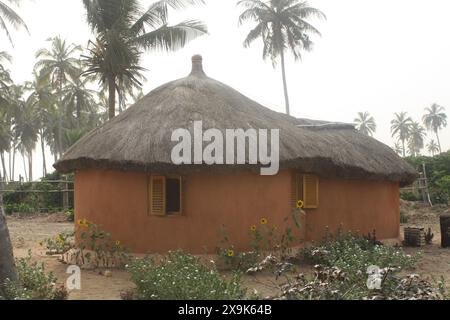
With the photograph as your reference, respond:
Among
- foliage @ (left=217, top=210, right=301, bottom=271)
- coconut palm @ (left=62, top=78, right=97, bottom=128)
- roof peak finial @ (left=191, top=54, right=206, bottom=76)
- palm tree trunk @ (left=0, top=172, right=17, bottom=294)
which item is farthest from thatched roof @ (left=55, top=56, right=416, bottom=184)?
coconut palm @ (left=62, top=78, right=97, bottom=128)

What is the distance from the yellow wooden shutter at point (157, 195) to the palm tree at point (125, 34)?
7.77m

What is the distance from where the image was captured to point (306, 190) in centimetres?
1103

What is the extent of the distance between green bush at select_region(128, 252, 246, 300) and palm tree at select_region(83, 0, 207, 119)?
34.4ft

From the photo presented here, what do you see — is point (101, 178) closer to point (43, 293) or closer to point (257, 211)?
point (257, 211)

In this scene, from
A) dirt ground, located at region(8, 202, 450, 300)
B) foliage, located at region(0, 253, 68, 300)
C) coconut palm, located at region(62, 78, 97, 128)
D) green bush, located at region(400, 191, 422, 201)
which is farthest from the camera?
coconut palm, located at region(62, 78, 97, 128)

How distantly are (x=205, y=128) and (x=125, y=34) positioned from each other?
8527 mm

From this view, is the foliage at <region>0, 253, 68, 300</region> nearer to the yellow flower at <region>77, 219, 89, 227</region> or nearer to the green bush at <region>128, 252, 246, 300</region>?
the green bush at <region>128, 252, 246, 300</region>

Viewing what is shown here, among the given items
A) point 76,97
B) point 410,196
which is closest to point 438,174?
point 410,196

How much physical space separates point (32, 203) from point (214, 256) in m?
15.4

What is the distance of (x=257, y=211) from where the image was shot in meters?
9.54

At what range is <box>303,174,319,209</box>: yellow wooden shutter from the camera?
11002mm

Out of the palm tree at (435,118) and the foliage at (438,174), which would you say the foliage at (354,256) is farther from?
the palm tree at (435,118)

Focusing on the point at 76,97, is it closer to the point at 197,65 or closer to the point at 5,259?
the point at 197,65

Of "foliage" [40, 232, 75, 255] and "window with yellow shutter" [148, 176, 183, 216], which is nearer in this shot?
"window with yellow shutter" [148, 176, 183, 216]
